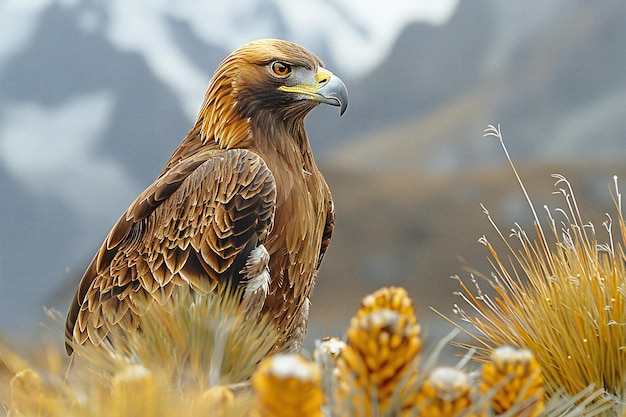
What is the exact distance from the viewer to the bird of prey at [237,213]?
2125 mm

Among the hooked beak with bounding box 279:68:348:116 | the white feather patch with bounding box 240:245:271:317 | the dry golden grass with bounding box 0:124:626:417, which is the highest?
the hooked beak with bounding box 279:68:348:116

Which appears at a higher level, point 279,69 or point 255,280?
point 279,69

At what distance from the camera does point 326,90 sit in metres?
2.30

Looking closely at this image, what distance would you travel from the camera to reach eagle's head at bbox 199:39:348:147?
231 centimetres

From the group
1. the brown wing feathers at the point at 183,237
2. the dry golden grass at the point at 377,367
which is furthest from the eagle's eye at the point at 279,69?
the dry golden grass at the point at 377,367

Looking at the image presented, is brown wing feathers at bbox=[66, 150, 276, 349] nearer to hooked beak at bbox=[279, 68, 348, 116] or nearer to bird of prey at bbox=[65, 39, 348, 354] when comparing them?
bird of prey at bbox=[65, 39, 348, 354]

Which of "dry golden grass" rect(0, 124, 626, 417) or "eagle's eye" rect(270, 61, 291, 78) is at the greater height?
"eagle's eye" rect(270, 61, 291, 78)

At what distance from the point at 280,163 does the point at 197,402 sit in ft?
4.69

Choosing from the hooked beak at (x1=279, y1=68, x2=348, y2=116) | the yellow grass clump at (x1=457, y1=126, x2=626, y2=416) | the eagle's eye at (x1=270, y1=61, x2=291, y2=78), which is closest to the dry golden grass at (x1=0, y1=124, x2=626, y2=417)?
the yellow grass clump at (x1=457, y1=126, x2=626, y2=416)

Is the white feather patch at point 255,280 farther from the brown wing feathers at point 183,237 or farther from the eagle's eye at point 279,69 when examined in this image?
the eagle's eye at point 279,69

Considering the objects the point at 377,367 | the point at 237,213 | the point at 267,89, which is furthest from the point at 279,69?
the point at 377,367

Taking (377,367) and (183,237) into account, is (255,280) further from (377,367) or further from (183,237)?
(377,367)

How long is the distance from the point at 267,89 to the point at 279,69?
75 mm

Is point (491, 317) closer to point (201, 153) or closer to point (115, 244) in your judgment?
point (201, 153)
